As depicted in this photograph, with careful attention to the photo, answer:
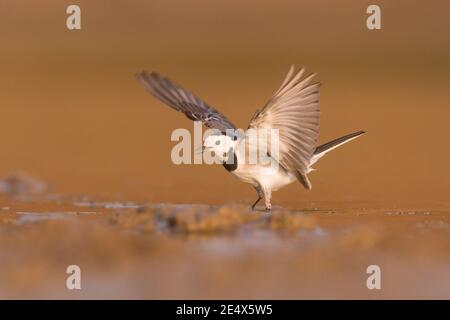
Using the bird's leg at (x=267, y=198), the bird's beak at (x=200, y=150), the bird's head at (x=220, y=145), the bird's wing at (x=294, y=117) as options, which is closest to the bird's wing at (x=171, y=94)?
the bird's beak at (x=200, y=150)

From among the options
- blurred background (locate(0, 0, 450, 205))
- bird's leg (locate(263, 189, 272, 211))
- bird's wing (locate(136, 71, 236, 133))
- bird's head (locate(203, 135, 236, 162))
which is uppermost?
blurred background (locate(0, 0, 450, 205))

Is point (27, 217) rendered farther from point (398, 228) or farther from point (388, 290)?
point (388, 290)

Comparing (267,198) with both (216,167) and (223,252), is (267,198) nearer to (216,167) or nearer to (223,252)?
(223,252)

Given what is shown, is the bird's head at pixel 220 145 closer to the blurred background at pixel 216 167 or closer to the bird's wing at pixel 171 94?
the blurred background at pixel 216 167

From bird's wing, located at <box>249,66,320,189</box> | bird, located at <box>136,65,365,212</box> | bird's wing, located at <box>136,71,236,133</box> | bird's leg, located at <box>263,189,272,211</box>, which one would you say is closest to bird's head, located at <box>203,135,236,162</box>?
bird, located at <box>136,65,365,212</box>

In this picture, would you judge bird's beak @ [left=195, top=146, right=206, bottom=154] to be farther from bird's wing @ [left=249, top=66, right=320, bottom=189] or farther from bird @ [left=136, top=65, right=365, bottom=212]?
bird's wing @ [left=249, top=66, right=320, bottom=189]

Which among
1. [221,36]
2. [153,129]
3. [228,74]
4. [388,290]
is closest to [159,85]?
[388,290]

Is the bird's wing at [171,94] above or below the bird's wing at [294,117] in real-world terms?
above
